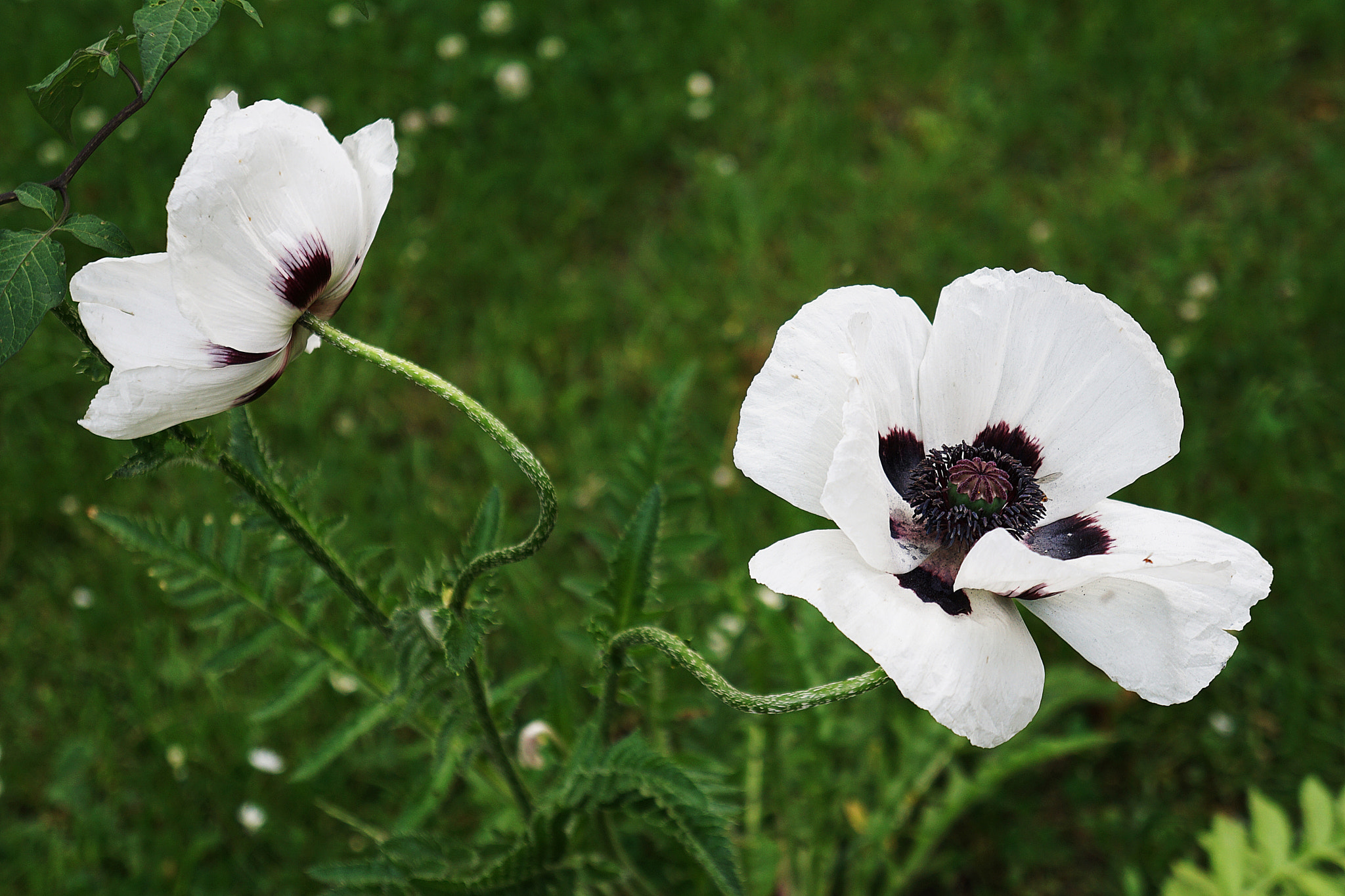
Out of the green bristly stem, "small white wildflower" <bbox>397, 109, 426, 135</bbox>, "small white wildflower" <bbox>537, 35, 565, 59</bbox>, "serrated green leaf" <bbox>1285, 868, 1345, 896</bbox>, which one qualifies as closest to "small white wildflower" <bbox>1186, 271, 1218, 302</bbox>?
"serrated green leaf" <bbox>1285, 868, 1345, 896</bbox>

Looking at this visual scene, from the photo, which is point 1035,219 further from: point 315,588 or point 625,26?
point 315,588

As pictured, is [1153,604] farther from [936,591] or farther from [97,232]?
[97,232]

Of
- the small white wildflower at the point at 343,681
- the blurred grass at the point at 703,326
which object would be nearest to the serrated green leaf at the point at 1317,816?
the blurred grass at the point at 703,326

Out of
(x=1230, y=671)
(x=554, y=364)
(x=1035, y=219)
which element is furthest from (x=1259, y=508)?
(x=554, y=364)

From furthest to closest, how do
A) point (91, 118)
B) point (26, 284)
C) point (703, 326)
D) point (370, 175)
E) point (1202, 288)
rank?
point (91, 118)
point (703, 326)
point (1202, 288)
point (370, 175)
point (26, 284)

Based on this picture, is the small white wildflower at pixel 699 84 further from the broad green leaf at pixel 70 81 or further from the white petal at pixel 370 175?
the broad green leaf at pixel 70 81

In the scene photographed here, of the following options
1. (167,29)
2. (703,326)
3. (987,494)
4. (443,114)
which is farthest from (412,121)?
(987,494)

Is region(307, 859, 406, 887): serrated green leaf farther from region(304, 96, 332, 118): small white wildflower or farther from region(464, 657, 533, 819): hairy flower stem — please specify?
region(304, 96, 332, 118): small white wildflower
